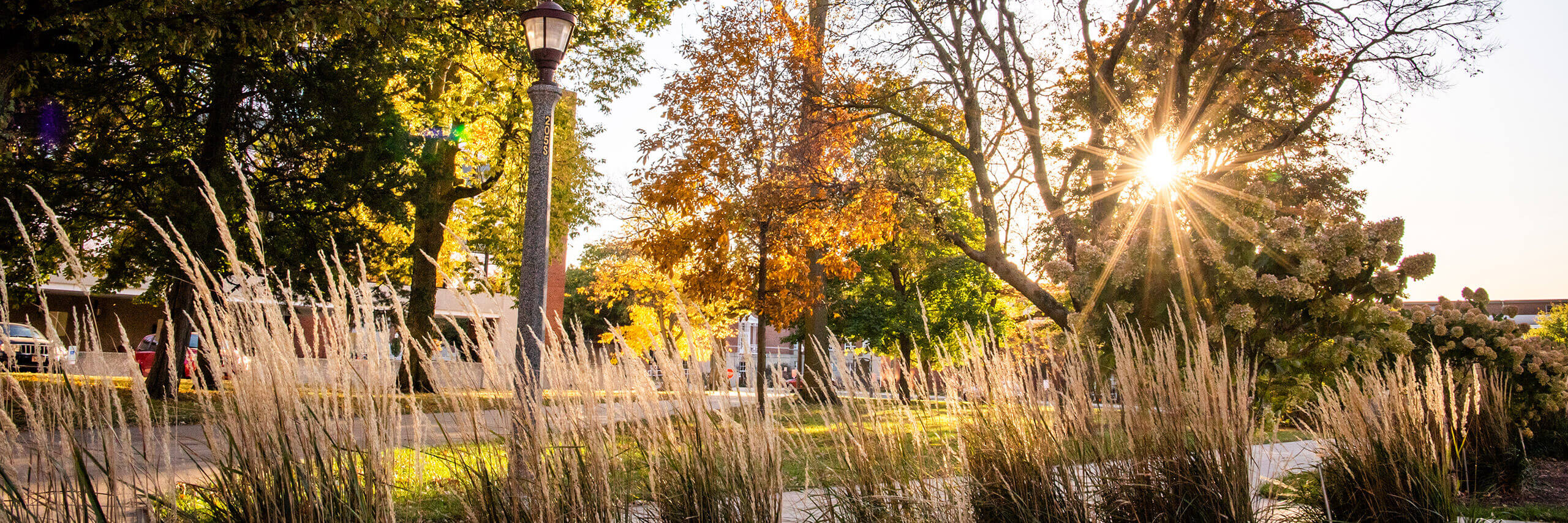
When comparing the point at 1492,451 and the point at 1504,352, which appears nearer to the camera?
the point at 1492,451

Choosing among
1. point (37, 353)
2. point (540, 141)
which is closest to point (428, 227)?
point (540, 141)

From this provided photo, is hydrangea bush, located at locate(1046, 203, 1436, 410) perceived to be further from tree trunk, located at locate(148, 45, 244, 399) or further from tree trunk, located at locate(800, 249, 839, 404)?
tree trunk, located at locate(148, 45, 244, 399)

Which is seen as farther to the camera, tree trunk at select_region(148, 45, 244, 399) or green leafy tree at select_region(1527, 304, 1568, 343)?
green leafy tree at select_region(1527, 304, 1568, 343)

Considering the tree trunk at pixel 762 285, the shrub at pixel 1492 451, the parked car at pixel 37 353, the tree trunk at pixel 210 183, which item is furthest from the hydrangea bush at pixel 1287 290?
the tree trunk at pixel 210 183

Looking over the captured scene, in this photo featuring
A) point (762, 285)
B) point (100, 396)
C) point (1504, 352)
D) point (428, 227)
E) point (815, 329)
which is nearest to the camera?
point (100, 396)

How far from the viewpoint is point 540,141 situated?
5.98 meters

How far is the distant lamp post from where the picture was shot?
5598 mm

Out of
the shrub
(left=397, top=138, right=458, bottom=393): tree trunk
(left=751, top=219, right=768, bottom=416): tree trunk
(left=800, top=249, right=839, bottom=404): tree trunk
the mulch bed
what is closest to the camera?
the mulch bed

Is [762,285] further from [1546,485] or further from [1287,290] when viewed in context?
[1546,485]

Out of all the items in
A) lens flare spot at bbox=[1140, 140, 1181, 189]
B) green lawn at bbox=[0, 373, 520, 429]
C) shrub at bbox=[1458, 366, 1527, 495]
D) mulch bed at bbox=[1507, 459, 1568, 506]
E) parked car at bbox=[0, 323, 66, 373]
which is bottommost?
mulch bed at bbox=[1507, 459, 1568, 506]

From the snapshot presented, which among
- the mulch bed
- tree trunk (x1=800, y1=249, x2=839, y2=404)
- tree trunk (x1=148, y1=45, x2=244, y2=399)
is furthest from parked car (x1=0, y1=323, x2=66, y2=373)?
tree trunk (x1=148, y1=45, x2=244, y2=399)

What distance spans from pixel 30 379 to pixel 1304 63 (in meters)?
16.8

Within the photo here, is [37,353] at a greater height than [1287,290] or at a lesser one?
lesser

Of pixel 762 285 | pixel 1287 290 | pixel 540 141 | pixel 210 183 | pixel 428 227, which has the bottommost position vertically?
pixel 1287 290
